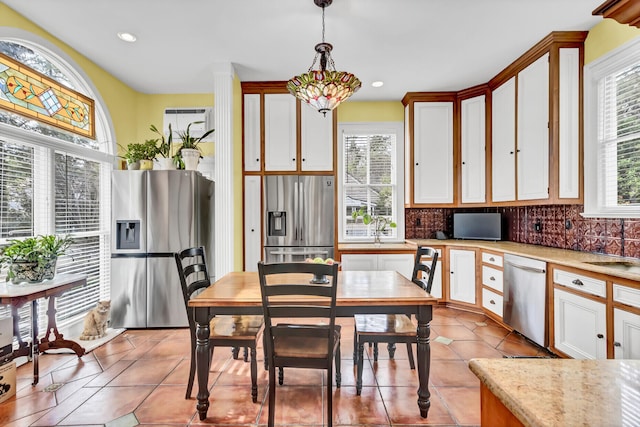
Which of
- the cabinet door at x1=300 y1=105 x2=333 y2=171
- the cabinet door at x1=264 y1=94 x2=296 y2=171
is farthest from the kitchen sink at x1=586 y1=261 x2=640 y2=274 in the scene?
the cabinet door at x1=264 y1=94 x2=296 y2=171

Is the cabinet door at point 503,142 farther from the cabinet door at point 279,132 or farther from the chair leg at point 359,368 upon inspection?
the chair leg at point 359,368

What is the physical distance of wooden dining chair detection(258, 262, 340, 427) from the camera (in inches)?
65.2

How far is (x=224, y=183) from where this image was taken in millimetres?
3543

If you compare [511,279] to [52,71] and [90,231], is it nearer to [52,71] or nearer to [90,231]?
[90,231]

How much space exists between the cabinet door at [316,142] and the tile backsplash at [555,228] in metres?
1.54

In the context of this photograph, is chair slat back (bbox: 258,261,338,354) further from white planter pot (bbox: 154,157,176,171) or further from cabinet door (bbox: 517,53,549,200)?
cabinet door (bbox: 517,53,549,200)

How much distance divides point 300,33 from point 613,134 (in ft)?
9.31

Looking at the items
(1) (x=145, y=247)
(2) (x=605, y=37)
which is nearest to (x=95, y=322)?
(1) (x=145, y=247)

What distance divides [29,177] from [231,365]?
2446 millimetres

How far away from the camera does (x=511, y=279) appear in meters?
3.08

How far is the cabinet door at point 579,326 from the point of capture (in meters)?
2.19

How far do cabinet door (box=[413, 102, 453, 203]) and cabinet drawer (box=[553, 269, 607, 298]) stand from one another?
Result: 1795 mm

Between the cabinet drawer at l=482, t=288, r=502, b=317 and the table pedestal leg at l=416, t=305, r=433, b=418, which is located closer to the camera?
the table pedestal leg at l=416, t=305, r=433, b=418

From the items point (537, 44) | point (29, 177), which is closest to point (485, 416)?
point (537, 44)
